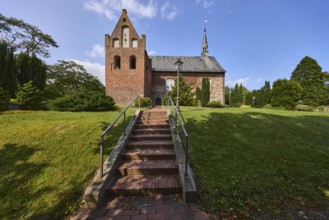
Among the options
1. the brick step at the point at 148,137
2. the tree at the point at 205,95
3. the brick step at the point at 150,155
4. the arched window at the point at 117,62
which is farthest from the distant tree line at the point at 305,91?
the brick step at the point at 150,155

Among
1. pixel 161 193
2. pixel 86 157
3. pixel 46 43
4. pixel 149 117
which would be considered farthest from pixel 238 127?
pixel 46 43

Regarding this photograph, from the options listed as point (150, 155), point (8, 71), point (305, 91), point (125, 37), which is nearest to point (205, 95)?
point (125, 37)

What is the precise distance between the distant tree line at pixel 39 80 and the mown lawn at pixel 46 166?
4393 millimetres

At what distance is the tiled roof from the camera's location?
2384 cm

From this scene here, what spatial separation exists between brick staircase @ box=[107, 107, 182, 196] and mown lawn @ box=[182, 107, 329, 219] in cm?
65

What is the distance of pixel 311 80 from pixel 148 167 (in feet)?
139

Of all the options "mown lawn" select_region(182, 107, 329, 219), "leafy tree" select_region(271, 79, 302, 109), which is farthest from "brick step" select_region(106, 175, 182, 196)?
"leafy tree" select_region(271, 79, 302, 109)

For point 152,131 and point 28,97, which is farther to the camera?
point 28,97

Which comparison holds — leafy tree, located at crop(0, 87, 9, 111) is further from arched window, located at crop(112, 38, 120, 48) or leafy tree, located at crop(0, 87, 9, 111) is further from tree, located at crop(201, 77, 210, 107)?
tree, located at crop(201, 77, 210, 107)

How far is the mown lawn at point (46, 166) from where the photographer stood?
8.84 ft

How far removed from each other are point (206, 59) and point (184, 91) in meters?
11.1

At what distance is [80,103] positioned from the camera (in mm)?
9914

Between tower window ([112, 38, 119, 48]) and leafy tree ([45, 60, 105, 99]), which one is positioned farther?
leafy tree ([45, 60, 105, 99])

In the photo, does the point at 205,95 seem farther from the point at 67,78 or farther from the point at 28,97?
the point at 67,78
